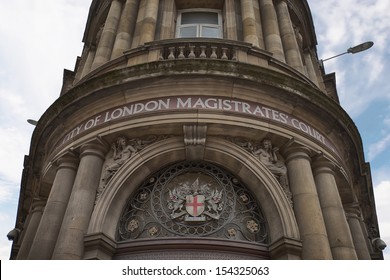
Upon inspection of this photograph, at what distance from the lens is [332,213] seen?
10.3 meters

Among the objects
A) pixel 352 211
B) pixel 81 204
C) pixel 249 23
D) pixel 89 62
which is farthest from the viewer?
pixel 89 62

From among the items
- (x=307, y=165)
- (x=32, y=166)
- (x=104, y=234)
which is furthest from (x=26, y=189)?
(x=307, y=165)

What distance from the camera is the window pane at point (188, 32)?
15250 mm

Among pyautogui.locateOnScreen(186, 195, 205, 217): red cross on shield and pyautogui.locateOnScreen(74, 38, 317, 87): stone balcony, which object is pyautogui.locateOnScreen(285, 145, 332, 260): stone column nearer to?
pyautogui.locateOnScreen(186, 195, 205, 217): red cross on shield

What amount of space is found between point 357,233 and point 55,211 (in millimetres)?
9337

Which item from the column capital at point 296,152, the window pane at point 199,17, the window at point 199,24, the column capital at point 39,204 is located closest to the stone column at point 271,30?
the window at point 199,24

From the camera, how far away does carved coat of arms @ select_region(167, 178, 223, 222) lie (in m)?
10.1

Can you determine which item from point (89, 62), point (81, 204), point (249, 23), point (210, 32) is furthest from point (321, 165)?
point (89, 62)

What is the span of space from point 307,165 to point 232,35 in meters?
5.90

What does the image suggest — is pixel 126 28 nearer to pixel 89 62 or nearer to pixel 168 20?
pixel 168 20

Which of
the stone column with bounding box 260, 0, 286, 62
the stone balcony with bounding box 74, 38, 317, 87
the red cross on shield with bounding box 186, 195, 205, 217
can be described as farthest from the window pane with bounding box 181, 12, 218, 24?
the red cross on shield with bounding box 186, 195, 205, 217

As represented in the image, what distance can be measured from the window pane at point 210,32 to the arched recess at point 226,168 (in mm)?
5753

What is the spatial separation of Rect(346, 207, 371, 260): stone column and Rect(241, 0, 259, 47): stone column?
6443 millimetres

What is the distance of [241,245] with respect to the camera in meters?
9.66
